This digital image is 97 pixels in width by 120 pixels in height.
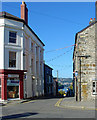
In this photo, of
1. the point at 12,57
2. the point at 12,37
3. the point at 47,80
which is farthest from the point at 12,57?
the point at 47,80

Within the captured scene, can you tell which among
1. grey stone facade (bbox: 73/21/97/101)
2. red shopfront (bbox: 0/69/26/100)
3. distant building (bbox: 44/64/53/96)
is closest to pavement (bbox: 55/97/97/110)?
grey stone facade (bbox: 73/21/97/101)

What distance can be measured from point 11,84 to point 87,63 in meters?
9.35

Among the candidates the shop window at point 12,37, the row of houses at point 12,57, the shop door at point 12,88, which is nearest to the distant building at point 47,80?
the row of houses at point 12,57

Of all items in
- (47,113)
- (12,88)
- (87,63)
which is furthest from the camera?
(12,88)

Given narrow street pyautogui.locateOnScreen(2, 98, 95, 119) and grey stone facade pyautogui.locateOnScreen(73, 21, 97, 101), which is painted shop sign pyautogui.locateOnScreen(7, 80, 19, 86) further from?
narrow street pyautogui.locateOnScreen(2, 98, 95, 119)

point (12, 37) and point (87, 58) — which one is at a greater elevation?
point (12, 37)

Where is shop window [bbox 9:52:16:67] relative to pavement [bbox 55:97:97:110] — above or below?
above

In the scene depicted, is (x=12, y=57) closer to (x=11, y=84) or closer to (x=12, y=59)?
(x=12, y=59)

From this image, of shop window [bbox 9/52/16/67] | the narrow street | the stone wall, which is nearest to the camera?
the narrow street

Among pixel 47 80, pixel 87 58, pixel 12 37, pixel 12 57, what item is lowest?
pixel 47 80

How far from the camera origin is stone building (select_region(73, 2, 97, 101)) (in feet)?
65.3

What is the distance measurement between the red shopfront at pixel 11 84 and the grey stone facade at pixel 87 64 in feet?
24.3

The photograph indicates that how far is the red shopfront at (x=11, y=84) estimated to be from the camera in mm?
22031

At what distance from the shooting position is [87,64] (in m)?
20.1
